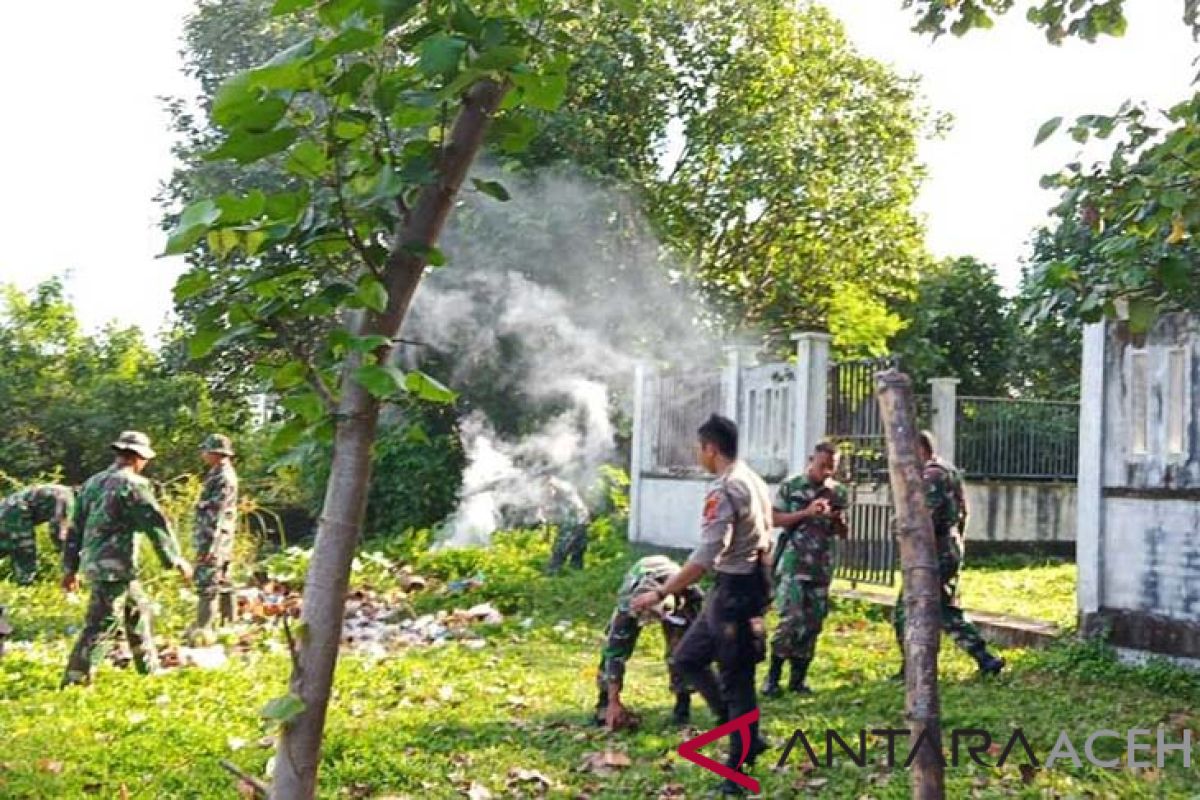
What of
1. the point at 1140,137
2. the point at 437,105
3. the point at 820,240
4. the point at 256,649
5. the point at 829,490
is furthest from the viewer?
the point at 820,240

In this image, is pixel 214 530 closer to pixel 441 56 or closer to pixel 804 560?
pixel 804 560

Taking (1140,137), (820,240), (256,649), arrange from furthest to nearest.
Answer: (820,240) < (256,649) < (1140,137)

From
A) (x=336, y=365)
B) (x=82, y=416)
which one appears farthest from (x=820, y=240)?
(x=336, y=365)

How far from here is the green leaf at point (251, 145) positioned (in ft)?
5.48

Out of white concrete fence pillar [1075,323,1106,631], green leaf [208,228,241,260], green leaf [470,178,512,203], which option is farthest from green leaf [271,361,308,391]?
white concrete fence pillar [1075,323,1106,631]

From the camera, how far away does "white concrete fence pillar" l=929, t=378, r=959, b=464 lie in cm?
1598

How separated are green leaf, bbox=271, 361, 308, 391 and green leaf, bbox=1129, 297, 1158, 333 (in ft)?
11.2

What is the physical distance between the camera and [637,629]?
23.5 ft

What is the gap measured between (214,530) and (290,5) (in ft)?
32.0

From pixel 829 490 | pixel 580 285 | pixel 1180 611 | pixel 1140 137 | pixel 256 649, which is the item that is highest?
pixel 580 285

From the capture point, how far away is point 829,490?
27.4 feet

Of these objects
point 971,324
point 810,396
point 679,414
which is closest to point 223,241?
point 810,396

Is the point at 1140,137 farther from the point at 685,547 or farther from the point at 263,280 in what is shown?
the point at 685,547

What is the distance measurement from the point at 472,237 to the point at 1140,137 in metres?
14.5
